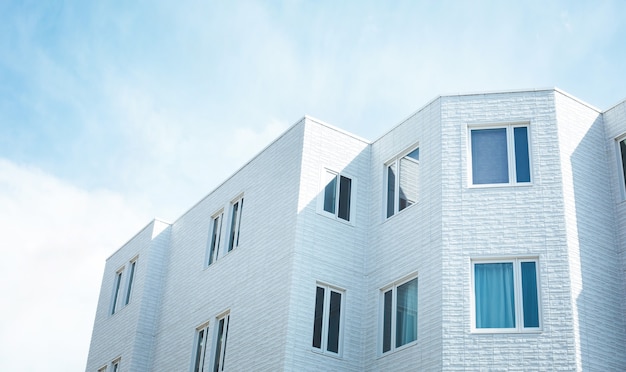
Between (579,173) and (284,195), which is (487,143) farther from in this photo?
(284,195)

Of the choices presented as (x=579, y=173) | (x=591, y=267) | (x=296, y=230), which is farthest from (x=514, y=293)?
(x=296, y=230)

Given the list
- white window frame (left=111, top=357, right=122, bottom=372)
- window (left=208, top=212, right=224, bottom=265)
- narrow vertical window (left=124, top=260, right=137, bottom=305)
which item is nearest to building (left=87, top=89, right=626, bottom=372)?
window (left=208, top=212, right=224, bottom=265)

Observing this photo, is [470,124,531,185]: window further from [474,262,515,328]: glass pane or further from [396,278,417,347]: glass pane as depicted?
[396,278,417,347]: glass pane

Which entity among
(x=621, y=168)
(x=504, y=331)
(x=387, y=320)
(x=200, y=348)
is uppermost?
(x=621, y=168)

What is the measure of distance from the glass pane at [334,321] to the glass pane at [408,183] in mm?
2786

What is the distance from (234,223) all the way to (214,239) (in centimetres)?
111

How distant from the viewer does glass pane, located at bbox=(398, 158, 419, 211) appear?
883 inches

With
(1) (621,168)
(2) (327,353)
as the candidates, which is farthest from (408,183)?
(1) (621,168)

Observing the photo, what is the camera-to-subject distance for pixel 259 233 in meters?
23.9

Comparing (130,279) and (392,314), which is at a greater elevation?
(130,279)

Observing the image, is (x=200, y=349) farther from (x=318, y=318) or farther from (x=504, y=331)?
(x=504, y=331)

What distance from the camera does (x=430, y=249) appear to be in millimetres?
20703

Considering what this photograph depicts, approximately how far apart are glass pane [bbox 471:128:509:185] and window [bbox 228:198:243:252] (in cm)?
729

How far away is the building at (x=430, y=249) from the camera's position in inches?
755
